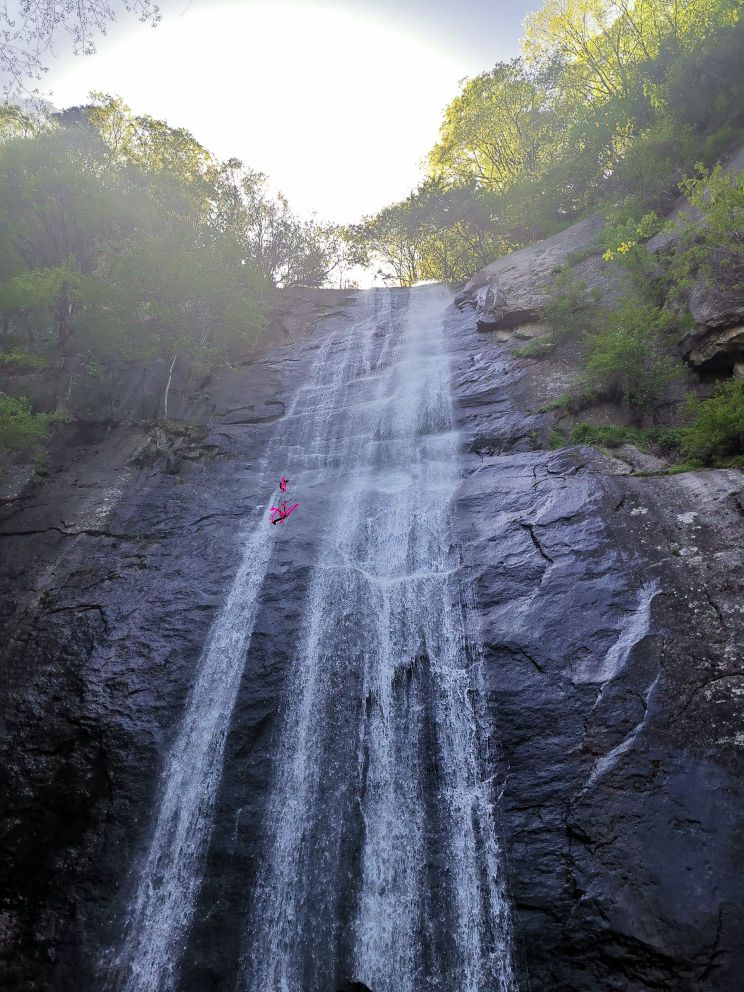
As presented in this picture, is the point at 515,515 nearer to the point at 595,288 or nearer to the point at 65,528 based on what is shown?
the point at 595,288

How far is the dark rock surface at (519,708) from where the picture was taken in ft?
Result: 16.9

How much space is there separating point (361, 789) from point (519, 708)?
219 cm

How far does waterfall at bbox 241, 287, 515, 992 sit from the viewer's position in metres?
5.57

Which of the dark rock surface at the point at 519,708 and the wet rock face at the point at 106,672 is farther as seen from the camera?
the wet rock face at the point at 106,672

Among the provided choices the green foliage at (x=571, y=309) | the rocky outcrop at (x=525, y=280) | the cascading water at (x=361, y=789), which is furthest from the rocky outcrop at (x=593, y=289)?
the cascading water at (x=361, y=789)

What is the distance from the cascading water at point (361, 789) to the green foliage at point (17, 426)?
4872mm

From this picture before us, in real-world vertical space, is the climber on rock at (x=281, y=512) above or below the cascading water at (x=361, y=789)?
above

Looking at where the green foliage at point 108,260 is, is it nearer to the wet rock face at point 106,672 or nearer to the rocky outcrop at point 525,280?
the wet rock face at point 106,672

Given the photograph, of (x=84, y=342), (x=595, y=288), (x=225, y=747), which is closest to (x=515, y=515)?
(x=225, y=747)

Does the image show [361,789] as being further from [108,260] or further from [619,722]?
[108,260]

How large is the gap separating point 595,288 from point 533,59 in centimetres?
1774

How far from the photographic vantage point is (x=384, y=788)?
662 centimetres

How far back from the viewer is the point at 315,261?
27.3 m

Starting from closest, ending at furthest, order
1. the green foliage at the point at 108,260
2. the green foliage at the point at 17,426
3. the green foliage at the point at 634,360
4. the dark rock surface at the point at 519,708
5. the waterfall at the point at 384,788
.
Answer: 1. the dark rock surface at the point at 519,708
2. the waterfall at the point at 384,788
3. the green foliage at the point at 634,360
4. the green foliage at the point at 17,426
5. the green foliage at the point at 108,260
